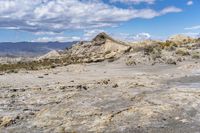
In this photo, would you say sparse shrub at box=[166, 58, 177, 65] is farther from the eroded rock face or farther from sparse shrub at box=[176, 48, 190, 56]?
the eroded rock face

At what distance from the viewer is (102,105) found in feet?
70.5

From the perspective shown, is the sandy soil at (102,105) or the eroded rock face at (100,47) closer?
the sandy soil at (102,105)

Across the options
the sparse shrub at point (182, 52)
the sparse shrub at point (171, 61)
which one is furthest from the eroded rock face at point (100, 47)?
the sparse shrub at point (171, 61)

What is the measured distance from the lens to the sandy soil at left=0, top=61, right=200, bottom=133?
60.2 feet

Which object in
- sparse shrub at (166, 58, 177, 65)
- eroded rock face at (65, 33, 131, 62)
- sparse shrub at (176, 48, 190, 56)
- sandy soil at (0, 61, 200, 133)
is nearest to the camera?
sandy soil at (0, 61, 200, 133)

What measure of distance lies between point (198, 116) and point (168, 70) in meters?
18.0

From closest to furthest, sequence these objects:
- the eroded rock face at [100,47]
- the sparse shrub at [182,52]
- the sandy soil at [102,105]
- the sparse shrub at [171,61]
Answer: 1. the sandy soil at [102,105]
2. the sparse shrub at [171,61]
3. the sparse shrub at [182,52]
4. the eroded rock face at [100,47]

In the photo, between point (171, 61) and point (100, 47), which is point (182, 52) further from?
point (100, 47)

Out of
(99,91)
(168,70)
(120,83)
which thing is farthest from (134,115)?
(168,70)

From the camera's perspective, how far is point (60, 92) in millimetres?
25297

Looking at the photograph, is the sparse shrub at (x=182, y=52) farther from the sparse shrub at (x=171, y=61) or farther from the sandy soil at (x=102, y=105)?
the sandy soil at (x=102, y=105)

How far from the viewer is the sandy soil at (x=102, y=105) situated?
18.4 metres

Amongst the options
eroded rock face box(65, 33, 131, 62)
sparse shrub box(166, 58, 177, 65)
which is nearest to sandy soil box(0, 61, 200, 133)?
Result: sparse shrub box(166, 58, 177, 65)

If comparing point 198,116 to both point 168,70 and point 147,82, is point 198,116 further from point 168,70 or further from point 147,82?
point 168,70
